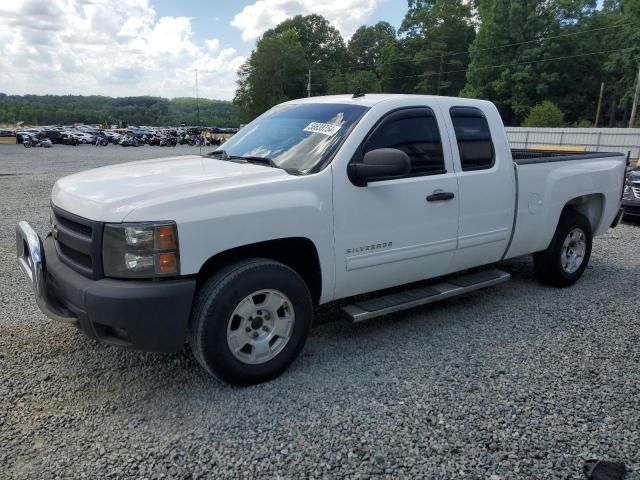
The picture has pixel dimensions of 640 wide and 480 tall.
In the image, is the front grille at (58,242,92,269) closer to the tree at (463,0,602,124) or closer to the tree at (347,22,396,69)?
the tree at (463,0,602,124)

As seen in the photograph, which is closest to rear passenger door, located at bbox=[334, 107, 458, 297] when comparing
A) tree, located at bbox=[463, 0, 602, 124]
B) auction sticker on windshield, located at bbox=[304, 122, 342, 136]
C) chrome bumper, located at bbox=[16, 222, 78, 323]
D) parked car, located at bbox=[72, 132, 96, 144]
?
auction sticker on windshield, located at bbox=[304, 122, 342, 136]

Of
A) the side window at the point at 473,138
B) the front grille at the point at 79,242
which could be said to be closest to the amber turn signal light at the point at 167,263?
the front grille at the point at 79,242

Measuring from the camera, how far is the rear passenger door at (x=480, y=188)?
168 inches

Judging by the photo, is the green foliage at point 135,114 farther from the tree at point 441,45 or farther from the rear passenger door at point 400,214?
the rear passenger door at point 400,214

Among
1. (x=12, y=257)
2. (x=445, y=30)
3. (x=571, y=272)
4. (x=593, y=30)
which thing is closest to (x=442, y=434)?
(x=571, y=272)

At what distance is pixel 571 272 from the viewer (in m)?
5.52

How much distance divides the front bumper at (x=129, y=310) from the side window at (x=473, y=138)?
2.56 metres

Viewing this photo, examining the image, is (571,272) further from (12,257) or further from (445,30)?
(445,30)

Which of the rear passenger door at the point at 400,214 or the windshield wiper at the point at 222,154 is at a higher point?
the windshield wiper at the point at 222,154

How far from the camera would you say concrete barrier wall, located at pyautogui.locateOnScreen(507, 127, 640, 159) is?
27609mm

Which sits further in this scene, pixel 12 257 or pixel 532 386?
pixel 12 257

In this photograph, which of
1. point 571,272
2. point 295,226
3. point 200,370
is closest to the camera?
point 295,226

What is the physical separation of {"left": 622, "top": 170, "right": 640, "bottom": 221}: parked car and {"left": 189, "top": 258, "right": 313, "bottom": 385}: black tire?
27.3 ft

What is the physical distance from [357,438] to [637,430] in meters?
1.61
